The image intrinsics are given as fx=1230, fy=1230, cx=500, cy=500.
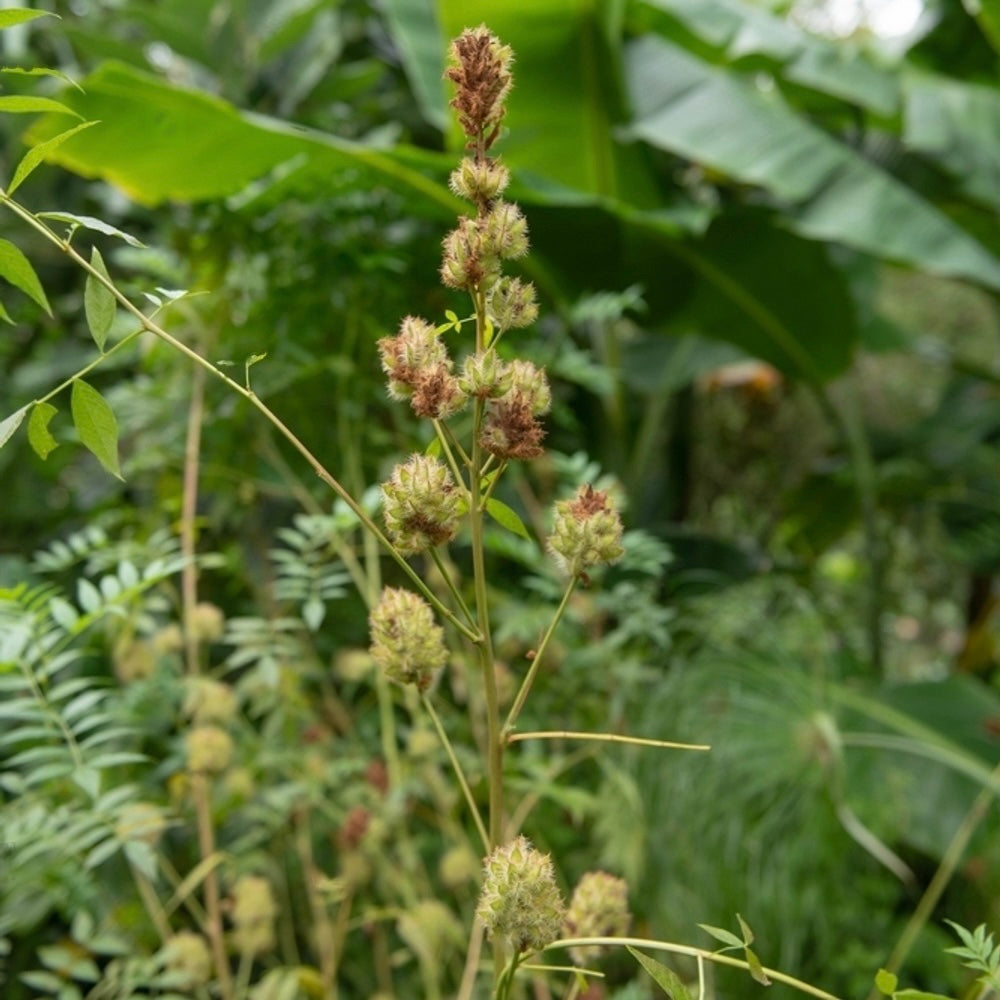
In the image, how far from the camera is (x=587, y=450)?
2.07m

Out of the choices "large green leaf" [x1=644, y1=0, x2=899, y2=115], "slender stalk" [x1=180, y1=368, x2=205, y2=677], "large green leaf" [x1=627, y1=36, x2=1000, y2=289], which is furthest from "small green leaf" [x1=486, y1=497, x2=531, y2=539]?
"large green leaf" [x1=644, y1=0, x2=899, y2=115]

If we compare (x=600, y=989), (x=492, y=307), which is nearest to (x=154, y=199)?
(x=600, y=989)

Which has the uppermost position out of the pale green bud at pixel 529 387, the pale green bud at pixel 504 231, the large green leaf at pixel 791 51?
the large green leaf at pixel 791 51

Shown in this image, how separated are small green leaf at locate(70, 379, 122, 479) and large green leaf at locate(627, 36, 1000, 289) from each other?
145cm

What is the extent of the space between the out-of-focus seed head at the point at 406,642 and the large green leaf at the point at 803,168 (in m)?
1.44

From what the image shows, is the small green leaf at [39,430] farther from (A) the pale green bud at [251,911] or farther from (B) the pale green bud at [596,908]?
(A) the pale green bud at [251,911]

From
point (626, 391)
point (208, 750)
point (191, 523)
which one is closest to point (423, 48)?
point (626, 391)

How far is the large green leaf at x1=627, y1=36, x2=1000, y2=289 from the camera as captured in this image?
1.75m

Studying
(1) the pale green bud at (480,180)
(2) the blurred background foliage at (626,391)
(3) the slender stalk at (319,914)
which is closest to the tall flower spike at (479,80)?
(1) the pale green bud at (480,180)

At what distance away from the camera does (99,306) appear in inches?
16.9

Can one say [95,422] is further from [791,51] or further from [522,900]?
[791,51]

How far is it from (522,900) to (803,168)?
1591mm

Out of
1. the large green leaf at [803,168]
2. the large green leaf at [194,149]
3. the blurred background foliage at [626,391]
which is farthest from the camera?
the large green leaf at [803,168]

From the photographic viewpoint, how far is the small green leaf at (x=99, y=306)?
43 centimetres
